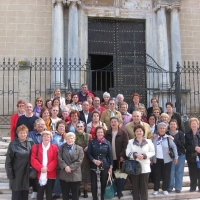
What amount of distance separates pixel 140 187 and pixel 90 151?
1134mm

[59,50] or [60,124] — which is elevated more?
[59,50]

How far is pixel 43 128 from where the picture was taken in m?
5.99

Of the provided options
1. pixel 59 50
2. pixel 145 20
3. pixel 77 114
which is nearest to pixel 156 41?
pixel 145 20

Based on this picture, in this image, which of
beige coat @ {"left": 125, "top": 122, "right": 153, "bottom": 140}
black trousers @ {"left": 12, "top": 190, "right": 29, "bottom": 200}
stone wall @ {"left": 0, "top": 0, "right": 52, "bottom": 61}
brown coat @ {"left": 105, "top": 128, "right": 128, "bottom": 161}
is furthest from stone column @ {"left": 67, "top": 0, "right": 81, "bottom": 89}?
black trousers @ {"left": 12, "top": 190, "right": 29, "bottom": 200}

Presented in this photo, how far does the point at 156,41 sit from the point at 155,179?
293 inches

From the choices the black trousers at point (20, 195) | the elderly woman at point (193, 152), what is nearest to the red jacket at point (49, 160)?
the black trousers at point (20, 195)

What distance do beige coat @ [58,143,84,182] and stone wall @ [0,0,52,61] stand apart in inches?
284

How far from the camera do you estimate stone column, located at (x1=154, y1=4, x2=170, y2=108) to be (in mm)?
11781

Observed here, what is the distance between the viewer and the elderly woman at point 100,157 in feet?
19.2

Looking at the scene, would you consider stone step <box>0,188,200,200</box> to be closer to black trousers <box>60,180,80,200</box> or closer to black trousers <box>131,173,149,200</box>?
black trousers <box>131,173,149,200</box>

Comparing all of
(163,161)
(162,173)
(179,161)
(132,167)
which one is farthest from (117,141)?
(179,161)

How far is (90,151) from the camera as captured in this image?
5.91 meters

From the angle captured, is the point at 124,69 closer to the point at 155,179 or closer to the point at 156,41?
the point at 156,41

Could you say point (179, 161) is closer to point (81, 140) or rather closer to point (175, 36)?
point (81, 140)
